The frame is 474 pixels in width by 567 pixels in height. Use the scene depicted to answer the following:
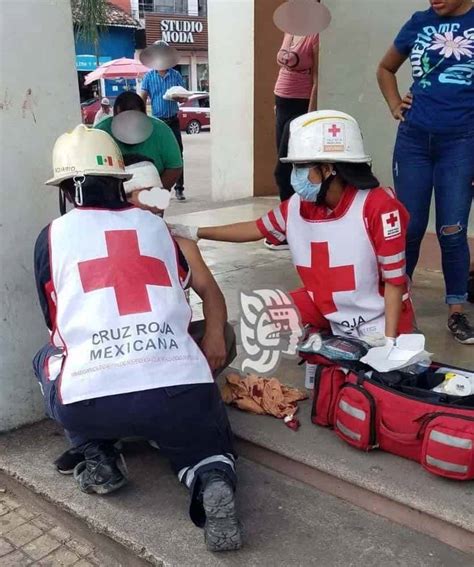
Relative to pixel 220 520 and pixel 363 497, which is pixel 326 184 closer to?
pixel 363 497

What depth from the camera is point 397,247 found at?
2.58 meters

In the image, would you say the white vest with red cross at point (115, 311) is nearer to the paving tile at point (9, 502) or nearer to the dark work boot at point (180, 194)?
the paving tile at point (9, 502)

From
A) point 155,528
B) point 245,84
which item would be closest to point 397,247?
point 155,528

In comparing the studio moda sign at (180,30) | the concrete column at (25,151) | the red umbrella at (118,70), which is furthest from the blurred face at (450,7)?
the studio moda sign at (180,30)

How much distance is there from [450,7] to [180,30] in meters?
26.9

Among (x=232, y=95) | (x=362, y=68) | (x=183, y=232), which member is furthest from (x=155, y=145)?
(x=232, y=95)

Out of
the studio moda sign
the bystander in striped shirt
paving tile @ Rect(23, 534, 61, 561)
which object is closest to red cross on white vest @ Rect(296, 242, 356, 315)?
paving tile @ Rect(23, 534, 61, 561)

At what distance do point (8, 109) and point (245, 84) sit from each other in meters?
5.32

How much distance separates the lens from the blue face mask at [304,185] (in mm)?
2570

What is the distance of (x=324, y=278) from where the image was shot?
2.74 meters

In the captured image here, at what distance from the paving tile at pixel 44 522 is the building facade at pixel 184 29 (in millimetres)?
25296

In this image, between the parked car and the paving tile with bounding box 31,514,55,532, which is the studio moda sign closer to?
the parked car

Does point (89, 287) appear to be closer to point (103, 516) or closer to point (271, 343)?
point (103, 516)

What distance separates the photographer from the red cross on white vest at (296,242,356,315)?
269cm
